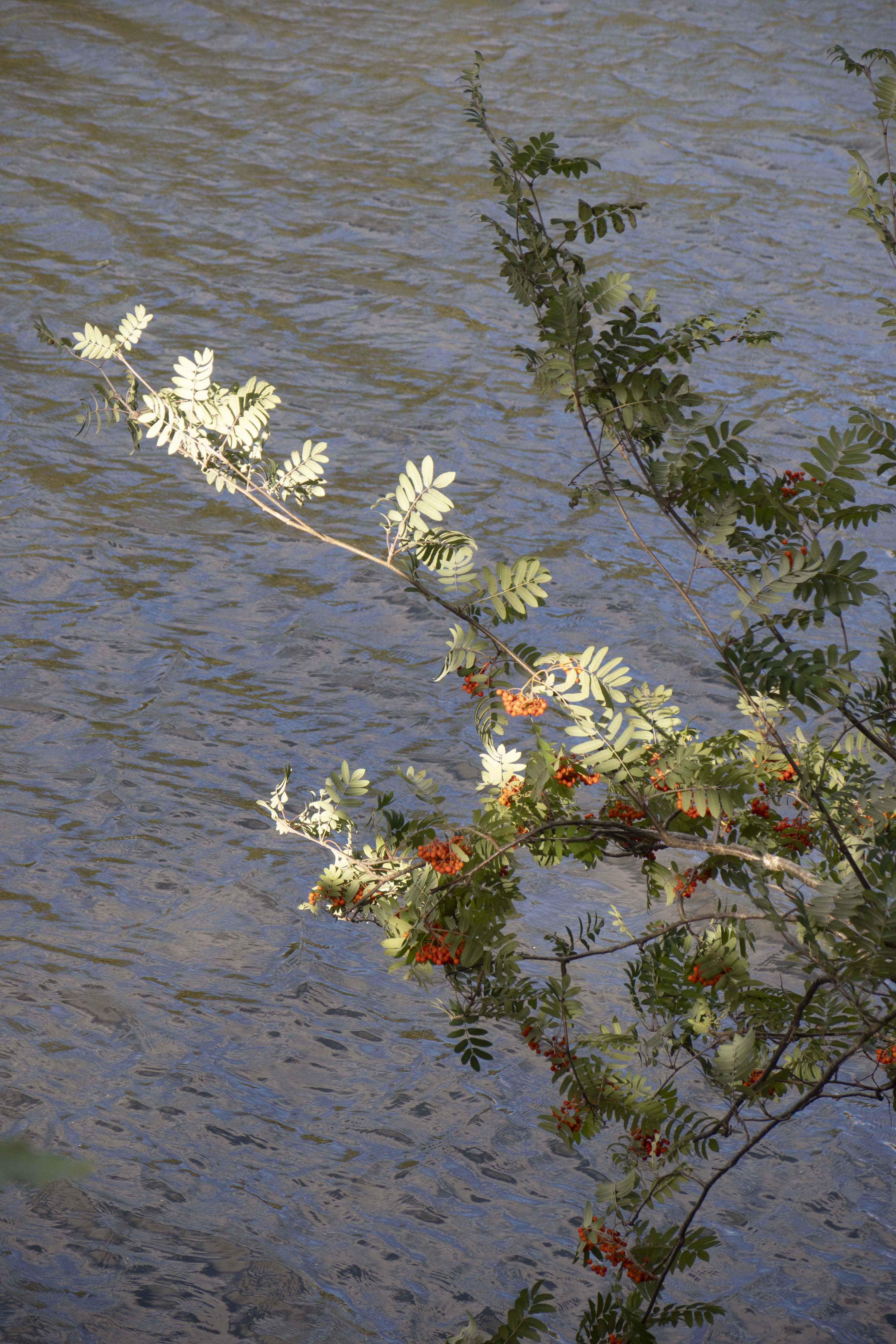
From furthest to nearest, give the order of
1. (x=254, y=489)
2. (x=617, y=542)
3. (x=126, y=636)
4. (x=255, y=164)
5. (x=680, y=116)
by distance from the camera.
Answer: (x=680, y=116) < (x=255, y=164) < (x=617, y=542) < (x=126, y=636) < (x=254, y=489)

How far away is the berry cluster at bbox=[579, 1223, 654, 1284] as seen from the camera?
43.1 inches

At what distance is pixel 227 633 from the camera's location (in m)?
3.10

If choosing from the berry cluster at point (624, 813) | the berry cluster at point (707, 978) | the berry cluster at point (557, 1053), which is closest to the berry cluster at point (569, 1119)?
the berry cluster at point (557, 1053)

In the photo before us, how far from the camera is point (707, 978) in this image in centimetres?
114

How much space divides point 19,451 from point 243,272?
1.38 m

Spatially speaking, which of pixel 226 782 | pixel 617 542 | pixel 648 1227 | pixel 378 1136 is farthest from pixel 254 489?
pixel 617 542

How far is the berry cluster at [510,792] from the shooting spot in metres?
1.15

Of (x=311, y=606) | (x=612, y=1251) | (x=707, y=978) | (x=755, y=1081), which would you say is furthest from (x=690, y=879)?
(x=311, y=606)

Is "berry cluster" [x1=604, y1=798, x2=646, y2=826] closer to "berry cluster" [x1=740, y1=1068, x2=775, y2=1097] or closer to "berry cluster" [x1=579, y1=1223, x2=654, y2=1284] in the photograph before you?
"berry cluster" [x1=740, y1=1068, x2=775, y2=1097]

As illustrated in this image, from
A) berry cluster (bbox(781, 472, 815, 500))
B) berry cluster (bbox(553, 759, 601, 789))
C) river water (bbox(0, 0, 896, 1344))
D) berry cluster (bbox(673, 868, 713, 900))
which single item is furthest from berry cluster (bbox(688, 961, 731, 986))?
river water (bbox(0, 0, 896, 1344))

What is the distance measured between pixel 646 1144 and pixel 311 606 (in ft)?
7.28

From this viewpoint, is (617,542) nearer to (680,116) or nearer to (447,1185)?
(447,1185)

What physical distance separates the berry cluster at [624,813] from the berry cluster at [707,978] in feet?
0.46

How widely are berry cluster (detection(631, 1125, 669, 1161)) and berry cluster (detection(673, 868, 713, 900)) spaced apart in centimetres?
22
